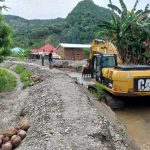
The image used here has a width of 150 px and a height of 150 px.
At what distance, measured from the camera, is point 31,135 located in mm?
9812

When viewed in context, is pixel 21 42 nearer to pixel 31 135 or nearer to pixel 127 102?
pixel 127 102

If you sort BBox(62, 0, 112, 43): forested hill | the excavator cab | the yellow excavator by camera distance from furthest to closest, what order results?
→ BBox(62, 0, 112, 43): forested hill < the excavator cab < the yellow excavator

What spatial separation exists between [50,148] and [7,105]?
336 inches

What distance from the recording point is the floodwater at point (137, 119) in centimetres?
1289

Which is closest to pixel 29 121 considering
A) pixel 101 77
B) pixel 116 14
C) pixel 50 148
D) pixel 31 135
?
pixel 31 135

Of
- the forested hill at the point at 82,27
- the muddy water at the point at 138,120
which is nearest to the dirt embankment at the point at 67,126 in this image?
the muddy water at the point at 138,120

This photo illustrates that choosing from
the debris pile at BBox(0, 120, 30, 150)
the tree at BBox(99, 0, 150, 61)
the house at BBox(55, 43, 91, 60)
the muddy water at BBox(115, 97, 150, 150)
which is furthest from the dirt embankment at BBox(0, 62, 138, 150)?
the house at BBox(55, 43, 91, 60)

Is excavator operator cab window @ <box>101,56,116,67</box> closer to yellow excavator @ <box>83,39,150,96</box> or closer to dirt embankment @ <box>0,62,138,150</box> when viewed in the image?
yellow excavator @ <box>83,39,150,96</box>

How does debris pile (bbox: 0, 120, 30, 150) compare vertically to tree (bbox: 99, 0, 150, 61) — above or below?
below

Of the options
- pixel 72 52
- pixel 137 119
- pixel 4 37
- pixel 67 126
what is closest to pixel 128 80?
pixel 137 119

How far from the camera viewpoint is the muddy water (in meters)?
12.8

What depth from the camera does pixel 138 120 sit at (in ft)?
51.2

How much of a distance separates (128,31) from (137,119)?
349 inches

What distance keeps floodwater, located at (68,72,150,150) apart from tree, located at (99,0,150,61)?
614 centimetres
